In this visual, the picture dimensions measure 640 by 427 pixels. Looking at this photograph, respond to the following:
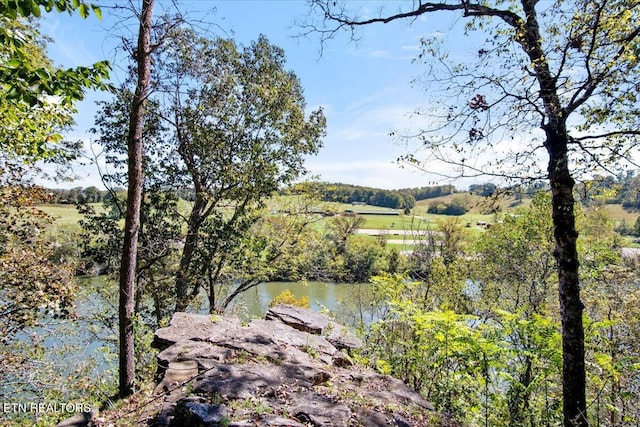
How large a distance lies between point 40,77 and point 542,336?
614cm

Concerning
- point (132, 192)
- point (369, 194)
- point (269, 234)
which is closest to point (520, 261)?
point (269, 234)

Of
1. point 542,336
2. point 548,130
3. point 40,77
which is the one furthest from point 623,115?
point 40,77

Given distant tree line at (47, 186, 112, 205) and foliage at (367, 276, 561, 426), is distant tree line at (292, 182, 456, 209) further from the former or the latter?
foliage at (367, 276, 561, 426)

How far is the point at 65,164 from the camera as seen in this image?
23.9ft

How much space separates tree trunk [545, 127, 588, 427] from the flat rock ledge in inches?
55.8

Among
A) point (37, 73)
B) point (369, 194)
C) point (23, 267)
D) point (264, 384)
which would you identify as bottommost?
point (264, 384)

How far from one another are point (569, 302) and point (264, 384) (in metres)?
3.43

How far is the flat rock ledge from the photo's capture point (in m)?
3.16

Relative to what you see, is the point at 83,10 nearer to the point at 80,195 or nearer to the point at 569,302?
the point at 569,302

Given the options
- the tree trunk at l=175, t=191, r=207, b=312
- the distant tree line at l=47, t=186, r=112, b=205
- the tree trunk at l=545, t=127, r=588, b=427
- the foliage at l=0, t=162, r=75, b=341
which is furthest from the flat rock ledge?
the distant tree line at l=47, t=186, r=112, b=205

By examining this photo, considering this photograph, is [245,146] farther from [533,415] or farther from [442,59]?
[533,415]

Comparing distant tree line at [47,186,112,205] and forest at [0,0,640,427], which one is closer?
forest at [0,0,640,427]

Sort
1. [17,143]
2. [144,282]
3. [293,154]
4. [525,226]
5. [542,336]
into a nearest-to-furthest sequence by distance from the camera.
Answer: [542,336] → [17,143] → [144,282] → [293,154] → [525,226]

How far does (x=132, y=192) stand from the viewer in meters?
4.59
